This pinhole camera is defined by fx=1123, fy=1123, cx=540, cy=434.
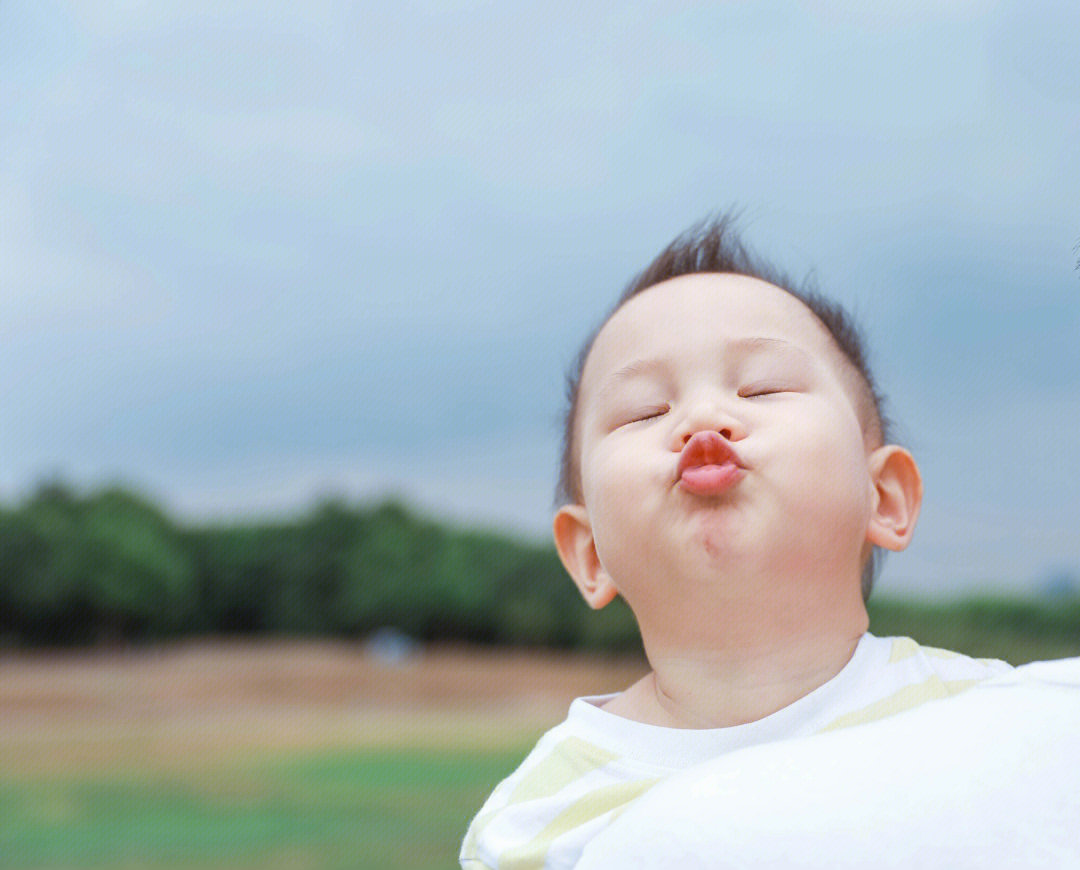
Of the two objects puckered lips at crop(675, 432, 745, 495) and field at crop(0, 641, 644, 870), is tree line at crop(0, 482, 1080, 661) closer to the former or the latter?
field at crop(0, 641, 644, 870)

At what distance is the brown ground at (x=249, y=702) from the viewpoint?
1.64 metres

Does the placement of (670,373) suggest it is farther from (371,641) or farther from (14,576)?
(14,576)

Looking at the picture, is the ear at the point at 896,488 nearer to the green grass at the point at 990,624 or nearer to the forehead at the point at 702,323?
the forehead at the point at 702,323

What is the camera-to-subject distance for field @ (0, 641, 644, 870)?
139 cm

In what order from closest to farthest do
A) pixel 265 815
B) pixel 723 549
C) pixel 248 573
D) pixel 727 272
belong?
1. pixel 723 549
2. pixel 727 272
3. pixel 265 815
4. pixel 248 573

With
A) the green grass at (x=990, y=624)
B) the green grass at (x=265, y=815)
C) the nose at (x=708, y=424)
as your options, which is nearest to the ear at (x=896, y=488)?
the nose at (x=708, y=424)

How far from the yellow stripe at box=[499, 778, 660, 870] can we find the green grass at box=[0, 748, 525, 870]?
2.53 ft

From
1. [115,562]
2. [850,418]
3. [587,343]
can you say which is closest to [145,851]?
[115,562]

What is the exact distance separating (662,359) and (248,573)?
1.23m

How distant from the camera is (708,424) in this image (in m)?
0.56

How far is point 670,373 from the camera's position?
60 centimetres

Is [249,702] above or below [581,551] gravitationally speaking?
below

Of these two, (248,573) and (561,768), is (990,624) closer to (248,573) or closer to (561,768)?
(561,768)

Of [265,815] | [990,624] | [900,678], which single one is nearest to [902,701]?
[900,678]
